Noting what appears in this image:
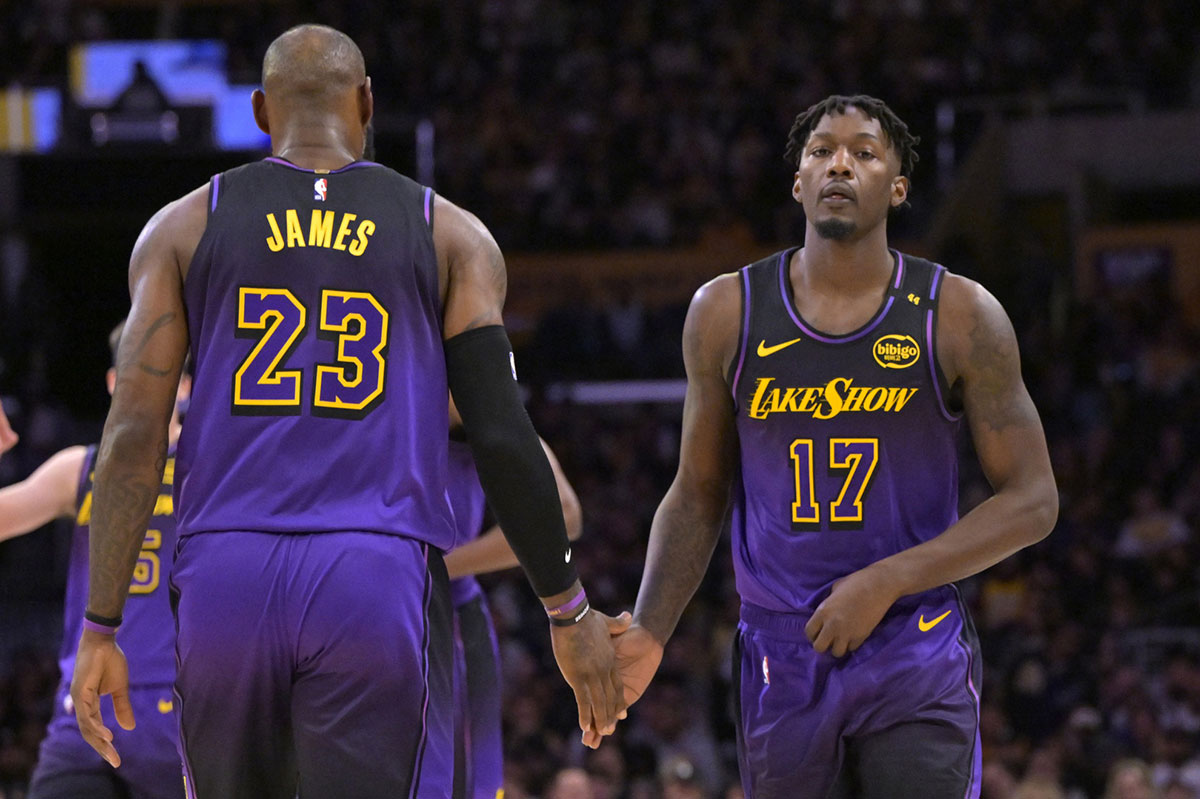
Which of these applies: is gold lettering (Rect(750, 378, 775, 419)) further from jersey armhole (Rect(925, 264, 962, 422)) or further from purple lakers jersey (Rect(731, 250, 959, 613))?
jersey armhole (Rect(925, 264, 962, 422))

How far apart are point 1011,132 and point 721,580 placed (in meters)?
7.02

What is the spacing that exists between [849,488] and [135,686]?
2.57m

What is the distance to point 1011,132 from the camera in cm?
1823

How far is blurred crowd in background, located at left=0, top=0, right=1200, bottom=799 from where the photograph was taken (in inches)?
478

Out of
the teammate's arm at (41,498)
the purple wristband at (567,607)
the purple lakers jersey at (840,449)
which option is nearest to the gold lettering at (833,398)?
the purple lakers jersey at (840,449)

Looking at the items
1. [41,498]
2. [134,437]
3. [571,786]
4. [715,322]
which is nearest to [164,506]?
[41,498]

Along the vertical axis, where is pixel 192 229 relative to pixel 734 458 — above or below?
above

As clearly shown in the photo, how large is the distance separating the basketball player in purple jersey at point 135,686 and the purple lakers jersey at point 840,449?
196 cm

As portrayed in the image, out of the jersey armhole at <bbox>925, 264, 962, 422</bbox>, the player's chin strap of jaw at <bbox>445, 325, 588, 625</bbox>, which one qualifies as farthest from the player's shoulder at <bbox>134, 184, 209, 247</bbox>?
the jersey armhole at <bbox>925, 264, 962, 422</bbox>

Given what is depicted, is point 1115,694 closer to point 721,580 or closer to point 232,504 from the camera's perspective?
point 721,580

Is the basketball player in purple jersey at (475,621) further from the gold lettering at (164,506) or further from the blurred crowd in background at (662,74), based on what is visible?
the blurred crowd in background at (662,74)

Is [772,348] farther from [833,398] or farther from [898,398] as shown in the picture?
[898,398]

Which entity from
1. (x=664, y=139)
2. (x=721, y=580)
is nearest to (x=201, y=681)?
(x=721, y=580)

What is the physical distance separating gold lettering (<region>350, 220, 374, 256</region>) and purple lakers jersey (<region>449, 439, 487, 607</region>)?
2286 millimetres
